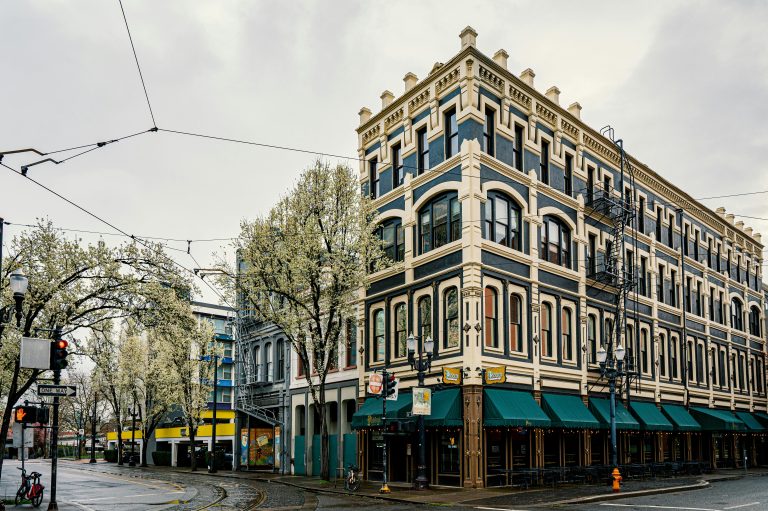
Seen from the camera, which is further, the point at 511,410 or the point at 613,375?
the point at 613,375

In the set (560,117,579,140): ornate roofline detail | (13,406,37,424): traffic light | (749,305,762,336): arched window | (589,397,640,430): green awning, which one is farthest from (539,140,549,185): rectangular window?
(749,305,762,336): arched window

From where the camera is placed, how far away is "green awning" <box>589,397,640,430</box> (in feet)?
107

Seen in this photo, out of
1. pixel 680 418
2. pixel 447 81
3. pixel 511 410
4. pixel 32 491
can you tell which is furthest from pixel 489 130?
pixel 32 491

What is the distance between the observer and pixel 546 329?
31.7 meters

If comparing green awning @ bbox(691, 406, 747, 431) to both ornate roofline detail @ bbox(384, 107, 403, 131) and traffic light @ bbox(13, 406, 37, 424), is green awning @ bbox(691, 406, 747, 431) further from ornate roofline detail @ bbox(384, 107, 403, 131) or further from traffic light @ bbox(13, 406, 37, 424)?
traffic light @ bbox(13, 406, 37, 424)

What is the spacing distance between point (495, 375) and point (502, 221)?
6.88 metres

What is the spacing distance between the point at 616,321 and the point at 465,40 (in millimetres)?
16147

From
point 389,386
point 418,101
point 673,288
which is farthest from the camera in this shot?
point 673,288

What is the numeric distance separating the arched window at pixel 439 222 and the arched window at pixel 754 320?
111 feet

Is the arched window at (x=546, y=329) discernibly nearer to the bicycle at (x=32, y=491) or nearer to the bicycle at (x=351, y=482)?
the bicycle at (x=351, y=482)

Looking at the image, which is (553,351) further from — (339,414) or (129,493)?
(129,493)

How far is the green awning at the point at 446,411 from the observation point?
88.3ft

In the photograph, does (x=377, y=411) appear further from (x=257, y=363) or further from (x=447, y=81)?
(x=257, y=363)

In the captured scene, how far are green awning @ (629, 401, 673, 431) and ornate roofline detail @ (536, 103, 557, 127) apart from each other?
48.3 ft
